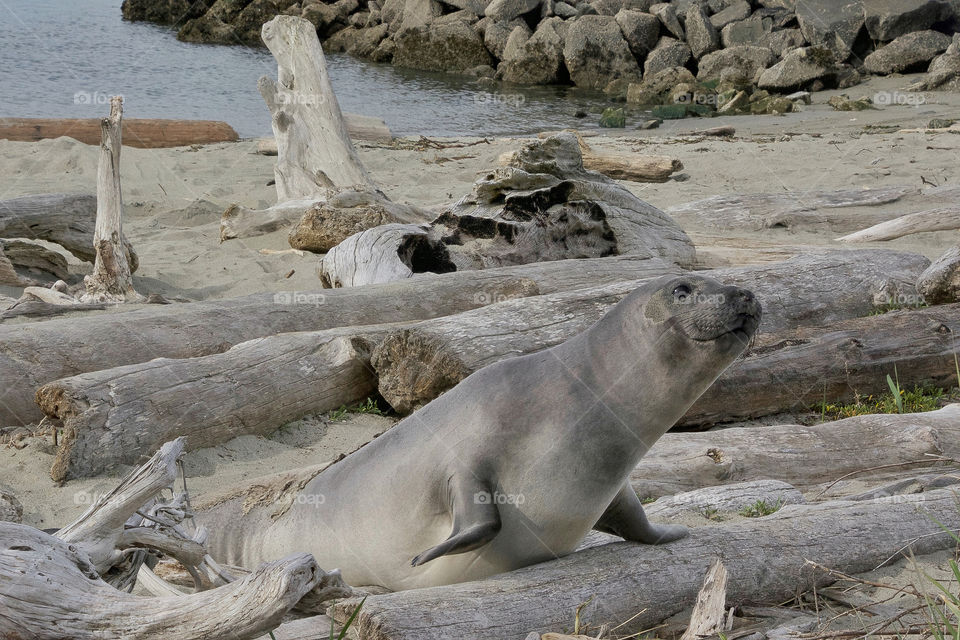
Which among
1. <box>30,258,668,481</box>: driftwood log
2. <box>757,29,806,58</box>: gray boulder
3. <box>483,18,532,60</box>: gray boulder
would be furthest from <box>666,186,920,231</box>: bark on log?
<box>483,18,532,60</box>: gray boulder

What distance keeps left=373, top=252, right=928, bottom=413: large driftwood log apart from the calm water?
33.3 feet

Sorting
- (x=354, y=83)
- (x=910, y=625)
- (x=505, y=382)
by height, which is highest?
(x=505, y=382)

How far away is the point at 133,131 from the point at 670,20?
1550 cm

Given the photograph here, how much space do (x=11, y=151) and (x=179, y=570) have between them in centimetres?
935

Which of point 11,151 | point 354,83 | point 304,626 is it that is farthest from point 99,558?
point 354,83

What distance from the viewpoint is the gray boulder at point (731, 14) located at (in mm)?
23062

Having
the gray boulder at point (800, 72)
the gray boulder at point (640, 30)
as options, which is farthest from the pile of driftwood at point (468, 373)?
the gray boulder at point (640, 30)

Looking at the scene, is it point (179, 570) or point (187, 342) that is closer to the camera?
point (179, 570)

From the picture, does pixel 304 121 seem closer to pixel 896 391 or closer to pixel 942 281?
pixel 942 281

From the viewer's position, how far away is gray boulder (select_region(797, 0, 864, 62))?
2102 cm

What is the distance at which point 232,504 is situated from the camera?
3455 millimetres

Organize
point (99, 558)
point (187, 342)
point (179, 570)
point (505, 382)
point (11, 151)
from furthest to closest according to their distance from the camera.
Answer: point (11, 151), point (187, 342), point (179, 570), point (505, 382), point (99, 558)

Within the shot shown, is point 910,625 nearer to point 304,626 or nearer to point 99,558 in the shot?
point 304,626

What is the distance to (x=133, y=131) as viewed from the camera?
12047mm
